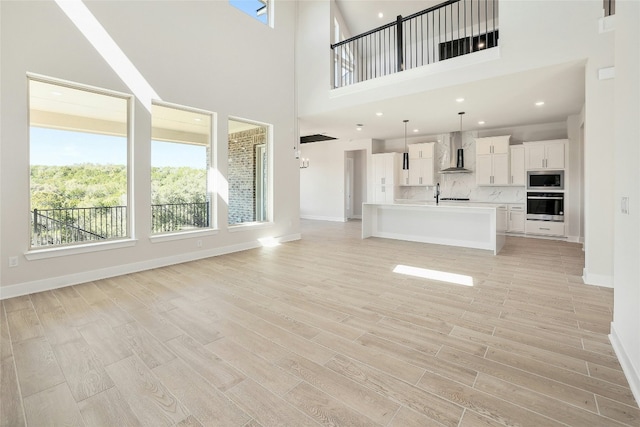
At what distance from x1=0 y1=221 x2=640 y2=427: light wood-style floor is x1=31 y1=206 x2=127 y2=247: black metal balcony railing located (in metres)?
0.70

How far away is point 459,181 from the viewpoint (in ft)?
28.1

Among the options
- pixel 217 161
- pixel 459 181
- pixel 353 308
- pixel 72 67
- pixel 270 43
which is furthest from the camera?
pixel 459 181

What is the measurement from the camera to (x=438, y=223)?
6230mm

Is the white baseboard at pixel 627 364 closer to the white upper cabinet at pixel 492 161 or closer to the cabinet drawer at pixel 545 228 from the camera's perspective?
the cabinet drawer at pixel 545 228

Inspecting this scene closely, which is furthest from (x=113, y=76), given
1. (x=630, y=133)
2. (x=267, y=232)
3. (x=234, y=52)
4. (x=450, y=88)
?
(x=630, y=133)

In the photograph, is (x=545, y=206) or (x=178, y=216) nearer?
(x=178, y=216)

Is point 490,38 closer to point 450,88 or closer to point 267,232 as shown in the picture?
point 450,88

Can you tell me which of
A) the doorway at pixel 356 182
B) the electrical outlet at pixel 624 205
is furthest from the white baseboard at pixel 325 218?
the electrical outlet at pixel 624 205

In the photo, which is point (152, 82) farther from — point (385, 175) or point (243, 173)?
point (385, 175)

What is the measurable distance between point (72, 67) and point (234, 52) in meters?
2.64

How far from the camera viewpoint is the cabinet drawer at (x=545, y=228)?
22.2 feet

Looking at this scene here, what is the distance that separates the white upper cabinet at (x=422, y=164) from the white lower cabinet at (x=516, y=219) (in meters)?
2.23

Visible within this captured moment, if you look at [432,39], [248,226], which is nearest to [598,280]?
[248,226]

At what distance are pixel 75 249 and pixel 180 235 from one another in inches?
53.4
